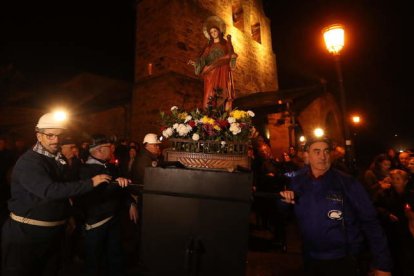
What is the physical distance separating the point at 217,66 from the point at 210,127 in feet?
5.86

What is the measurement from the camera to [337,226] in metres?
2.19

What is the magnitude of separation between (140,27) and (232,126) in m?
10.4

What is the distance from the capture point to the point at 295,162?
Answer: 770cm

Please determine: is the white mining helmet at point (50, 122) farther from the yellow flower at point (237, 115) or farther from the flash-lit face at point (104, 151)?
the yellow flower at point (237, 115)

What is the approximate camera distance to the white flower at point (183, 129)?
A: 341 centimetres

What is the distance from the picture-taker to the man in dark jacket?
320cm

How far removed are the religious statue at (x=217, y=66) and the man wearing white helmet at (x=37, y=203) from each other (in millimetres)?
2736

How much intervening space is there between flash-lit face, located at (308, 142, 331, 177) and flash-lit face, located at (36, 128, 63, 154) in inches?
105

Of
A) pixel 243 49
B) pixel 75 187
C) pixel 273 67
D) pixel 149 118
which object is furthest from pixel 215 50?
→ pixel 273 67

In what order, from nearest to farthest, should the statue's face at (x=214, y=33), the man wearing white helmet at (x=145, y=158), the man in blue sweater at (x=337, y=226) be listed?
the man in blue sweater at (x=337, y=226), the man wearing white helmet at (x=145, y=158), the statue's face at (x=214, y=33)

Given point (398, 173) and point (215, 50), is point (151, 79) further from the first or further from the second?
point (398, 173)

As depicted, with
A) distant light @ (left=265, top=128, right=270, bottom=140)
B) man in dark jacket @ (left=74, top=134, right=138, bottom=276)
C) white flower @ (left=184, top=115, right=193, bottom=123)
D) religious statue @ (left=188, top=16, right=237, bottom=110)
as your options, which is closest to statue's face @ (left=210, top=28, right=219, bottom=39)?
religious statue @ (left=188, top=16, right=237, bottom=110)

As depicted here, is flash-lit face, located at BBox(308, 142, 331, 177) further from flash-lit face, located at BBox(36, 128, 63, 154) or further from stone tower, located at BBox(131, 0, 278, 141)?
stone tower, located at BBox(131, 0, 278, 141)

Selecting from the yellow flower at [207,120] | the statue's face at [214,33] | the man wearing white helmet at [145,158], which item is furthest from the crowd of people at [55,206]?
the statue's face at [214,33]
